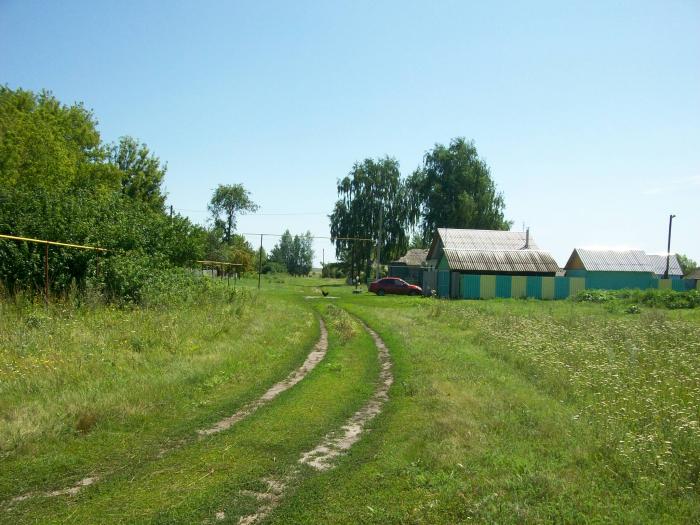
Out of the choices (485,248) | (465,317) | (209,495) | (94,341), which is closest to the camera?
(209,495)

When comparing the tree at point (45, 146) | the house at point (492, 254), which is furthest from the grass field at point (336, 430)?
the house at point (492, 254)

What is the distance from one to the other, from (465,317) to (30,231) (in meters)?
15.6

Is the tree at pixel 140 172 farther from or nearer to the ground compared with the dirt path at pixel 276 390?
farther from the ground

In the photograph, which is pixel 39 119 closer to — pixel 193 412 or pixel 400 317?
pixel 400 317

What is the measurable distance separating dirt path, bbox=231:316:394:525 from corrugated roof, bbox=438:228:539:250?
37.4m

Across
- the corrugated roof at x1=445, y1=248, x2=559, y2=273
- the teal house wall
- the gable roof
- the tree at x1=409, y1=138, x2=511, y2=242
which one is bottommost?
the teal house wall

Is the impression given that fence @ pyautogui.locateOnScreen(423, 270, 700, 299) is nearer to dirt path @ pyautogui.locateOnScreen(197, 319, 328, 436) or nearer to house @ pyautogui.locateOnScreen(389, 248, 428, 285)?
house @ pyautogui.locateOnScreen(389, 248, 428, 285)

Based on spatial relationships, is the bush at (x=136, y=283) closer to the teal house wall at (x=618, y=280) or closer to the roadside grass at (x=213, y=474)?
the roadside grass at (x=213, y=474)

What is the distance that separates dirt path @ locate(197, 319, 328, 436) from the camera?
680 cm

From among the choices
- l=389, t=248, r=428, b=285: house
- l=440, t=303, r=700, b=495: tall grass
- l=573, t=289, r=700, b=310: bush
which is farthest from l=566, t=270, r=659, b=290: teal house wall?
l=440, t=303, r=700, b=495: tall grass

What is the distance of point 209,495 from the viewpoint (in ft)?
15.1

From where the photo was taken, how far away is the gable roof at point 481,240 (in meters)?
45.4

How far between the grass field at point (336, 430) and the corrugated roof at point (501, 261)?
28.5 m

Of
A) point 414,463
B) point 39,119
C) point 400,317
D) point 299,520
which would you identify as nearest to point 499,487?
point 414,463
